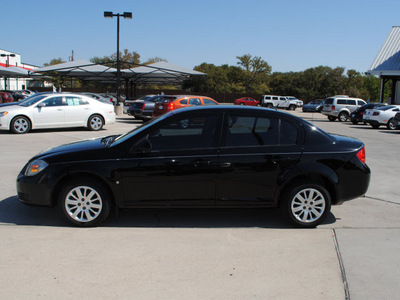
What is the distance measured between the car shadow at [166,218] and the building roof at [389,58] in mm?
30818

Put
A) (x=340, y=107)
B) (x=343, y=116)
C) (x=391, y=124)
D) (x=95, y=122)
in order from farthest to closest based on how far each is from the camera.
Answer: (x=343, y=116), (x=340, y=107), (x=391, y=124), (x=95, y=122)

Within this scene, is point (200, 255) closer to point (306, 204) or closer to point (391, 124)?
point (306, 204)

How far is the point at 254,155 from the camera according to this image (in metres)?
5.31

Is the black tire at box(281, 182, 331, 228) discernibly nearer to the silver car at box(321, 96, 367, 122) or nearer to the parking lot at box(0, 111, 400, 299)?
the parking lot at box(0, 111, 400, 299)

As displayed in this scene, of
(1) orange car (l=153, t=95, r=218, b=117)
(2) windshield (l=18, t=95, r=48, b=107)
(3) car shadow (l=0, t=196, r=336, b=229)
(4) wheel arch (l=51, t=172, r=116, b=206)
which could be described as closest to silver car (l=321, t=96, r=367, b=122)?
(1) orange car (l=153, t=95, r=218, b=117)

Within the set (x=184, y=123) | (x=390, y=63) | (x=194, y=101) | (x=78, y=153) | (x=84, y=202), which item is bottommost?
(x=84, y=202)

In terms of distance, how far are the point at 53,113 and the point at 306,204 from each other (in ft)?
40.9

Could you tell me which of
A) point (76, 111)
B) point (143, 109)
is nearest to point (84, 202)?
point (76, 111)

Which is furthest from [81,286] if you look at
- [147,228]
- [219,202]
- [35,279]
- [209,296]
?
[219,202]

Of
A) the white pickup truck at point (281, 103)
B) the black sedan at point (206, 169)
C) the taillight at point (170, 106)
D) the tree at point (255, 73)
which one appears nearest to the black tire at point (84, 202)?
the black sedan at point (206, 169)

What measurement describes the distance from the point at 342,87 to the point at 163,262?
8401 cm

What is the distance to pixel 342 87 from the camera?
82.0 metres

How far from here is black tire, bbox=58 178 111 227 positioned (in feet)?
17.1

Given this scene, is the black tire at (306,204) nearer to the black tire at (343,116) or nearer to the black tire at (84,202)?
the black tire at (84,202)
